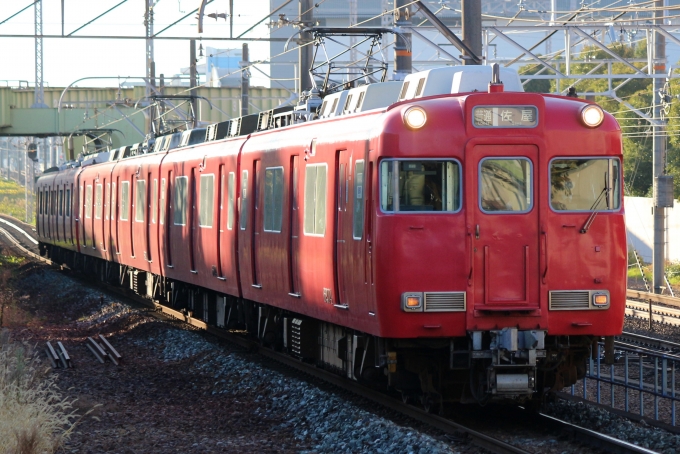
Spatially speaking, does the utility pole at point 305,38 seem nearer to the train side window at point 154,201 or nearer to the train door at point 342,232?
the train side window at point 154,201

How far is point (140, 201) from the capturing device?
22.4 metres

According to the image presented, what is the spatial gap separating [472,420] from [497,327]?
109 centimetres

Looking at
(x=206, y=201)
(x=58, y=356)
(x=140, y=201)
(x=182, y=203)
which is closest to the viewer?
(x=58, y=356)

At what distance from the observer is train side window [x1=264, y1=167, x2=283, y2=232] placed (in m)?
13.3

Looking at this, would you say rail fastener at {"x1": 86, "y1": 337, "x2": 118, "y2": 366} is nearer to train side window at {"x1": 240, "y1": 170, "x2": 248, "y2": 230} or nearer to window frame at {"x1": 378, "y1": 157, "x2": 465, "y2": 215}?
train side window at {"x1": 240, "y1": 170, "x2": 248, "y2": 230}

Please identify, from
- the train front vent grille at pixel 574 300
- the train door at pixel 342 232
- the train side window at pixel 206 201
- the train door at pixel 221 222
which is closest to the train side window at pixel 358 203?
the train door at pixel 342 232

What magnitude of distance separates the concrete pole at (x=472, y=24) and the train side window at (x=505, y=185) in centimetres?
476

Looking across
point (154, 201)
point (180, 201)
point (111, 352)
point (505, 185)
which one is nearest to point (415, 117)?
point (505, 185)

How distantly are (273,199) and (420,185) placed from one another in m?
4.02

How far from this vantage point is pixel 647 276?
33.6m

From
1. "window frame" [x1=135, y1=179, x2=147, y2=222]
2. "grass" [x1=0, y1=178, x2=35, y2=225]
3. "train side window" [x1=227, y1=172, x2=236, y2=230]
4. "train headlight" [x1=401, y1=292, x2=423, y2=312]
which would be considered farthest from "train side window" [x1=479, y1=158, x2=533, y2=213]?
"grass" [x1=0, y1=178, x2=35, y2=225]

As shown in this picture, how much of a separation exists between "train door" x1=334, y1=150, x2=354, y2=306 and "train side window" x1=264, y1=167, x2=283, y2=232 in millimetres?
2150

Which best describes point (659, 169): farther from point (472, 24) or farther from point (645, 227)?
point (472, 24)

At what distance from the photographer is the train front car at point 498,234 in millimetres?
9750
